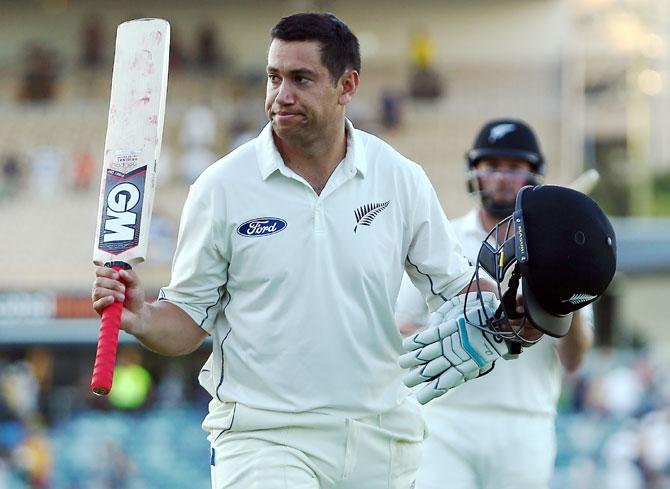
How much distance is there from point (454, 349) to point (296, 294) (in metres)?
0.55

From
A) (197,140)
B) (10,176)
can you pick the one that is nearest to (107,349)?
(10,176)

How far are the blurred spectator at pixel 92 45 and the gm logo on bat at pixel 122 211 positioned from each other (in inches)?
753

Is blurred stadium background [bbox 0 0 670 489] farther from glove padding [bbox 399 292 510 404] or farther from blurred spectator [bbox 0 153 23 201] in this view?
glove padding [bbox 399 292 510 404]

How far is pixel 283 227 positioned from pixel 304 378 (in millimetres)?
480

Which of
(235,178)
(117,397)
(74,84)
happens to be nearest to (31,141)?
(74,84)

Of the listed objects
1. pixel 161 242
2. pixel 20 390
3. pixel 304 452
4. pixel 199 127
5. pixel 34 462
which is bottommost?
pixel 34 462

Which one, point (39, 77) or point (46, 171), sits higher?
point (39, 77)

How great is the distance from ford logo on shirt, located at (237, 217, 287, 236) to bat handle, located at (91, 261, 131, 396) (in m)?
0.46

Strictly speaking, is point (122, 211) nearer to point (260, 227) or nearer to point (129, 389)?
point (260, 227)

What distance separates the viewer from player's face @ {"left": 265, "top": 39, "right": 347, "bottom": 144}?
14.8 ft

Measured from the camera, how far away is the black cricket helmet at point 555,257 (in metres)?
4.45

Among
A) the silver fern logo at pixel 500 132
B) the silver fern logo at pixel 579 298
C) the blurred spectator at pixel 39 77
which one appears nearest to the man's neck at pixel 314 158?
the silver fern logo at pixel 579 298

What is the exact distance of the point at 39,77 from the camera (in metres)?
23.2

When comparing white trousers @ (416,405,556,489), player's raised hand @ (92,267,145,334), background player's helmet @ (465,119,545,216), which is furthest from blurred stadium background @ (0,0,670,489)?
player's raised hand @ (92,267,145,334)
